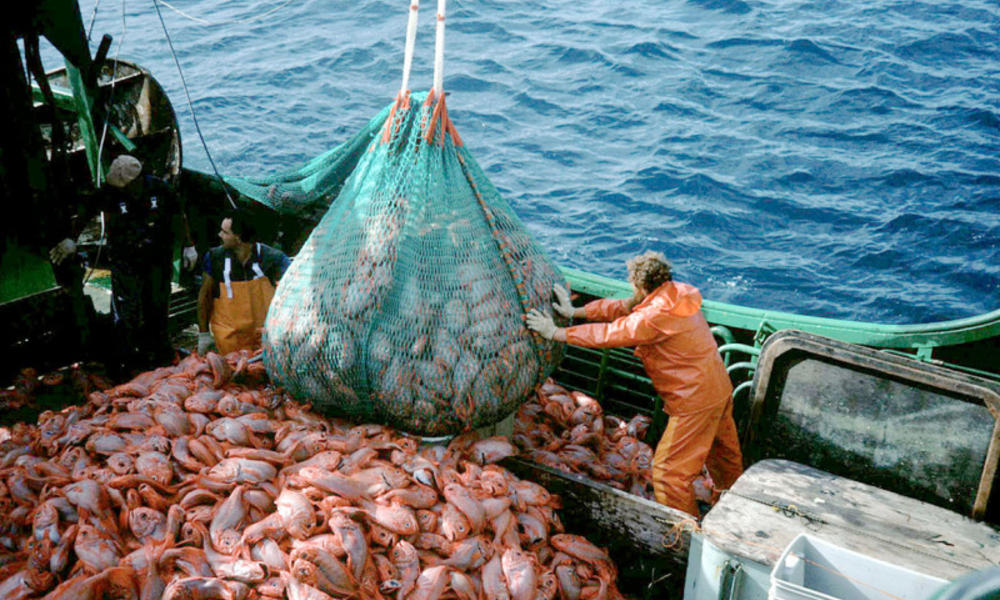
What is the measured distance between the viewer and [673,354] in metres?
4.75

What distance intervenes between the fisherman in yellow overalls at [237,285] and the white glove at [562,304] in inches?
91.7

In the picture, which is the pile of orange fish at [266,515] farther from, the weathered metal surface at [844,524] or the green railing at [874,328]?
the green railing at [874,328]

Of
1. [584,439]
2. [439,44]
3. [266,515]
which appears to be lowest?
[584,439]

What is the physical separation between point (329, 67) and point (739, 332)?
13.9 m

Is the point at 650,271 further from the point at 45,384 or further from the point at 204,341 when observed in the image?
the point at 45,384

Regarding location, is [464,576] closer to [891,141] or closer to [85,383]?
[85,383]

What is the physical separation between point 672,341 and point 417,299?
1.65 m

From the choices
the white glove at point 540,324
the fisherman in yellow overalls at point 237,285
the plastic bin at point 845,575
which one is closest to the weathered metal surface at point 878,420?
the white glove at point 540,324

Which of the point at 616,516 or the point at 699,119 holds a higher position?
the point at 699,119

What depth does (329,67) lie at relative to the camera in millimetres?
17438

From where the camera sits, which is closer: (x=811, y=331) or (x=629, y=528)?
(x=629, y=528)

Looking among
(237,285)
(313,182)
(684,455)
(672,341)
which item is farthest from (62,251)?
(684,455)

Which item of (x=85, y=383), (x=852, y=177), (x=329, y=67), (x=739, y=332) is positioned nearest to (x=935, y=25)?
(x=852, y=177)

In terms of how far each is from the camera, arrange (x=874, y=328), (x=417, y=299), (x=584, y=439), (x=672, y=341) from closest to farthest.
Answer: (x=417, y=299), (x=672, y=341), (x=584, y=439), (x=874, y=328)
